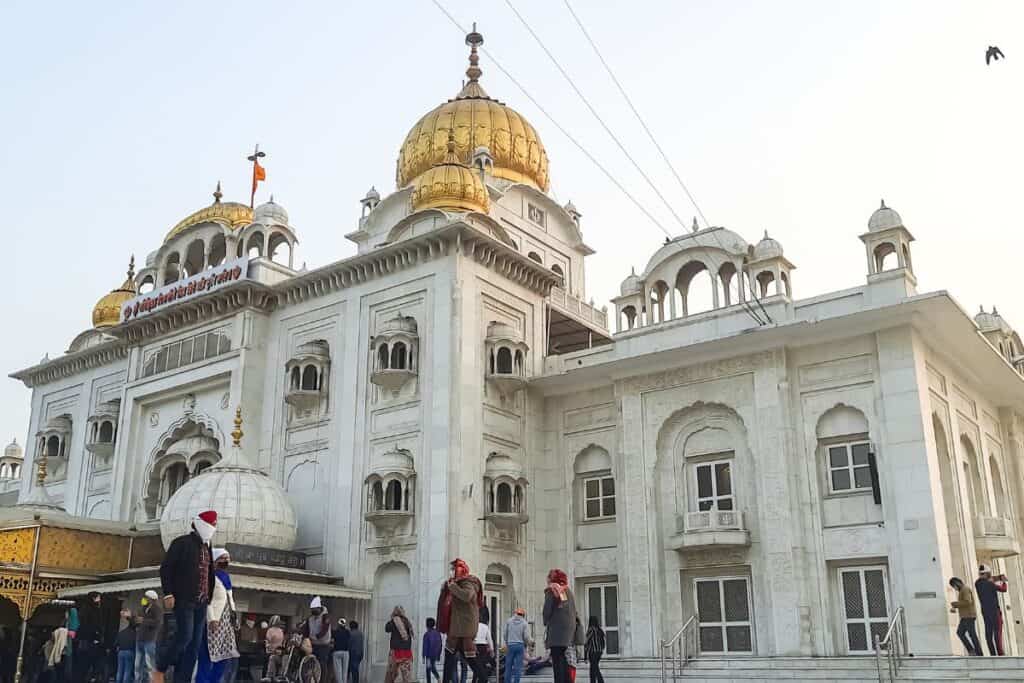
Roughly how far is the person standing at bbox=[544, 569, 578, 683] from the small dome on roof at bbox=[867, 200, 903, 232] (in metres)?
12.4

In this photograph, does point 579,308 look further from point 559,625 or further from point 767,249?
point 559,625

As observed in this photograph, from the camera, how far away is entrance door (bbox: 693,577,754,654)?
20.3m


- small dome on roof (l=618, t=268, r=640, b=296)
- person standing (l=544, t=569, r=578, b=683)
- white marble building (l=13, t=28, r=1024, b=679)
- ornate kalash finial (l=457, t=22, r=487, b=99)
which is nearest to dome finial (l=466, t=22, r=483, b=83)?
ornate kalash finial (l=457, t=22, r=487, b=99)

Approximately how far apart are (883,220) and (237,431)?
14.9m

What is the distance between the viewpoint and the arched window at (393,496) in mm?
22094

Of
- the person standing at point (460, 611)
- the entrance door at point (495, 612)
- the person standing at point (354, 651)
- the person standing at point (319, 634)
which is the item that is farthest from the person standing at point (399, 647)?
the entrance door at point (495, 612)

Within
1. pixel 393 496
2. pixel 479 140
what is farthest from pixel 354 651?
pixel 479 140

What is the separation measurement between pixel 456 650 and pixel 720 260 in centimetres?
1331

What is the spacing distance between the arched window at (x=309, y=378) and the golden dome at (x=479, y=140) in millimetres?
8264

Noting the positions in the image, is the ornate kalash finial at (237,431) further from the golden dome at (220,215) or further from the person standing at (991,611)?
the person standing at (991,611)

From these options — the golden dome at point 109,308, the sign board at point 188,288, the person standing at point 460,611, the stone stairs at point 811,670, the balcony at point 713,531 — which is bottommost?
the stone stairs at point 811,670

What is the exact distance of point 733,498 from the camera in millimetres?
21172

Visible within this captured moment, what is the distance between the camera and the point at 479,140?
30.8 meters

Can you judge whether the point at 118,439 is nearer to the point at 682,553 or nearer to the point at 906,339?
the point at 682,553
